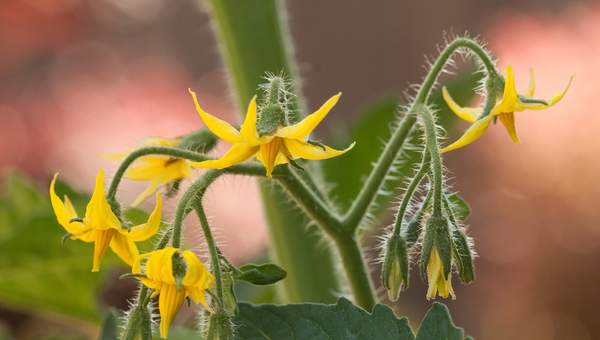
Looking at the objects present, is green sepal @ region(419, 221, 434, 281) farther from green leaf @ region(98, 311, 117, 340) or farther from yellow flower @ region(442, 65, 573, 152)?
green leaf @ region(98, 311, 117, 340)

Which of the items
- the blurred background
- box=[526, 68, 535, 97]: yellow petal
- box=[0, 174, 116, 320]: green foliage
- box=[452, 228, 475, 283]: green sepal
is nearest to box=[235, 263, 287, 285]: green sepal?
box=[452, 228, 475, 283]: green sepal

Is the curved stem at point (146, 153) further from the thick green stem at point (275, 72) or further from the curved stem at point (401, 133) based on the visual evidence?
the thick green stem at point (275, 72)

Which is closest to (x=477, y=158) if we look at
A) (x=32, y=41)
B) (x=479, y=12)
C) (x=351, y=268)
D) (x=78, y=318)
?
(x=479, y=12)

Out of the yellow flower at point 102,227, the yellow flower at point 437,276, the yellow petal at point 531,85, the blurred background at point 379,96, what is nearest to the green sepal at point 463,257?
the yellow flower at point 437,276

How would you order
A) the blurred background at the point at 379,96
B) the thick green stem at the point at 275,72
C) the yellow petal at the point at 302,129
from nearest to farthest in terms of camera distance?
1. the yellow petal at the point at 302,129
2. the thick green stem at the point at 275,72
3. the blurred background at the point at 379,96

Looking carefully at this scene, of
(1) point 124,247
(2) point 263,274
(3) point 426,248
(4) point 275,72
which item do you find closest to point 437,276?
(3) point 426,248
